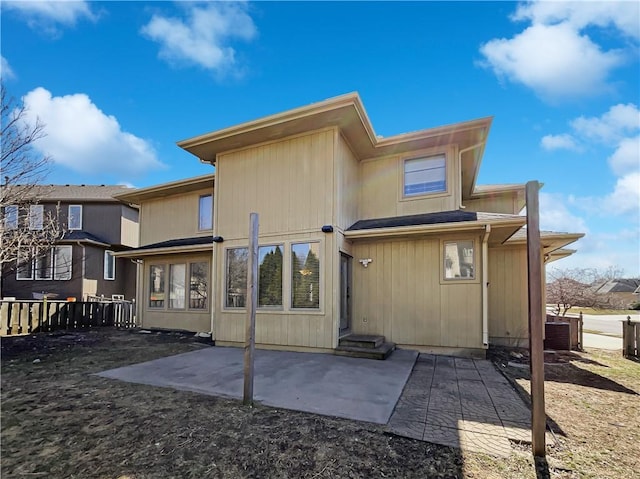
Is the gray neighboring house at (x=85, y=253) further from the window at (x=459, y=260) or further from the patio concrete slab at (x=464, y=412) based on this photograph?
the patio concrete slab at (x=464, y=412)

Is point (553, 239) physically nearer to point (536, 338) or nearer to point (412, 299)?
point (412, 299)

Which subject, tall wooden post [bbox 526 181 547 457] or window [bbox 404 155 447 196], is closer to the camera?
tall wooden post [bbox 526 181 547 457]

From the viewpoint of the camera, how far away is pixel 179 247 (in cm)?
988

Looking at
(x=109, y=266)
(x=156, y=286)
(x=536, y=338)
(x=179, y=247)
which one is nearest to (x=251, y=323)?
(x=536, y=338)

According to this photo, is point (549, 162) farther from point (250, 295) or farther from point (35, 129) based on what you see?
point (35, 129)

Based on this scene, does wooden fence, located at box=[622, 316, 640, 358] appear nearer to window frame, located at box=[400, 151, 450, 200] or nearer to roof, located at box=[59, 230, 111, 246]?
window frame, located at box=[400, 151, 450, 200]

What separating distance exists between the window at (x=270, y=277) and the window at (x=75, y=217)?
14294 millimetres

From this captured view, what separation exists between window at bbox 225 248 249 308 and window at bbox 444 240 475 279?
479 centimetres

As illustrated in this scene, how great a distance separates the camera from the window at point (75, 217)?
1668 cm

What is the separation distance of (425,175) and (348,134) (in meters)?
2.28

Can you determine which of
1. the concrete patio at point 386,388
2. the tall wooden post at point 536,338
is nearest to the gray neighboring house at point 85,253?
the concrete patio at point 386,388

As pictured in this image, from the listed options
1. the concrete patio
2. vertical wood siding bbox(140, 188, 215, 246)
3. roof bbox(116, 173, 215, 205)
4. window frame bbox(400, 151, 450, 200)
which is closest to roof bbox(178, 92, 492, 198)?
window frame bbox(400, 151, 450, 200)

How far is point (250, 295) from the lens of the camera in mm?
4047

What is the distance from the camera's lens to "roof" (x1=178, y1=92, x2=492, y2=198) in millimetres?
6719
